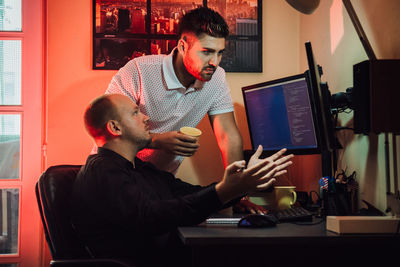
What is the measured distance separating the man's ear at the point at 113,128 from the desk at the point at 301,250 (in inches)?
22.7

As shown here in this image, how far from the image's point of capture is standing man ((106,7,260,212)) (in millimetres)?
2092

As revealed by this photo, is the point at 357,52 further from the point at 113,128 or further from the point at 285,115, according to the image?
the point at 113,128

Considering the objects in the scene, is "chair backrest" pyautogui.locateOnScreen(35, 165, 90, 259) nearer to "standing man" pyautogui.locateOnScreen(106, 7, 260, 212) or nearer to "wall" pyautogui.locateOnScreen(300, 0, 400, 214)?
"standing man" pyautogui.locateOnScreen(106, 7, 260, 212)

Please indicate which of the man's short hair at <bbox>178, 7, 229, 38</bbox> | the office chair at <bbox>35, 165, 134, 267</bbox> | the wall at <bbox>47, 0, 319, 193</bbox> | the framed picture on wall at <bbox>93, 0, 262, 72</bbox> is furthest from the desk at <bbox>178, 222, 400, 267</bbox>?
the framed picture on wall at <bbox>93, 0, 262, 72</bbox>

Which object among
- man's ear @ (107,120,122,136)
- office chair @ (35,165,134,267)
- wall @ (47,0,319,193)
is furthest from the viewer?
wall @ (47,0,319,193)

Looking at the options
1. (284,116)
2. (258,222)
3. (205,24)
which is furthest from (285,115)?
(258,222)

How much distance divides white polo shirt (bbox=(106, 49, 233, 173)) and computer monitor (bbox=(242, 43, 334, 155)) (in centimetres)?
29

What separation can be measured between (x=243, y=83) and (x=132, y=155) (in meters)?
1.34

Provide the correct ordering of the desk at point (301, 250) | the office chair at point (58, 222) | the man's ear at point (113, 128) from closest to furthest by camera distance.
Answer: the desk at point (301, 250)
the office chair at point (58, 222)
the man's ear at point (113, 128)

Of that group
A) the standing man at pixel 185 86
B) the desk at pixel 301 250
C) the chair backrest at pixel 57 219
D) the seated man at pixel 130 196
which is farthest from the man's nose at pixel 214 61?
the desk at pixel 301 250

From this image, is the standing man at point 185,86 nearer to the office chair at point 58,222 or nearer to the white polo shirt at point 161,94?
the white polo shirt at point 161,94

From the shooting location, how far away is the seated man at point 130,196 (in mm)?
1364

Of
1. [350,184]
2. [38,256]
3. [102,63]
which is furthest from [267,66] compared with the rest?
[38,256]

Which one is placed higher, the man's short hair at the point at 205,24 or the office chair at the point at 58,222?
the man's short hair at the point at 205,24
